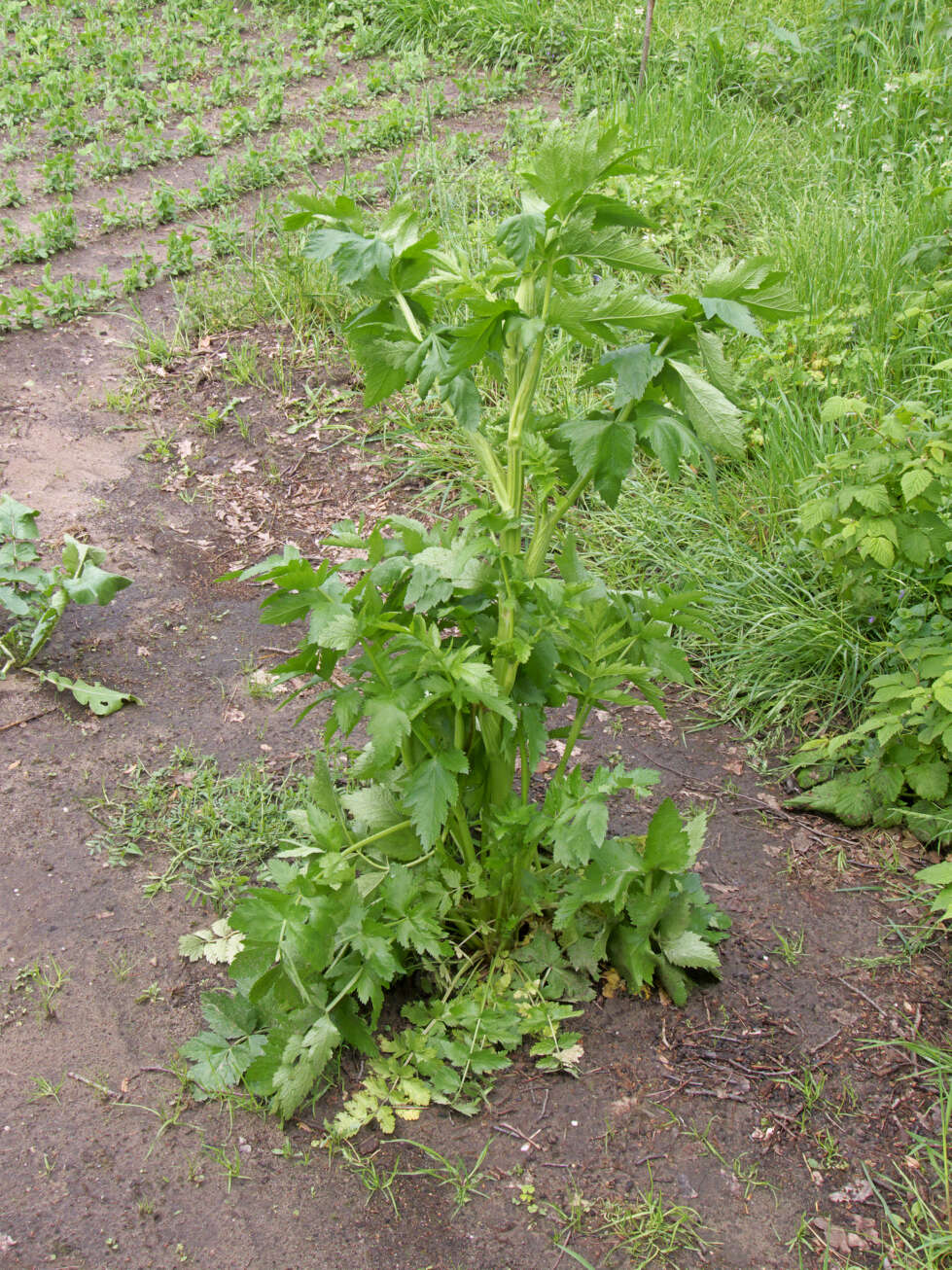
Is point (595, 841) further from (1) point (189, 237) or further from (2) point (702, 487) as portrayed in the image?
(1) point (189, 237)

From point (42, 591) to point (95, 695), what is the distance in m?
0.39

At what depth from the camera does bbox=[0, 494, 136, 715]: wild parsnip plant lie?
10.6ft

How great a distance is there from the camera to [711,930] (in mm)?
2580

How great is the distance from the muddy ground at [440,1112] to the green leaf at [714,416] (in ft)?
4.09

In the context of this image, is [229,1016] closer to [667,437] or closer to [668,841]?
[668,841]

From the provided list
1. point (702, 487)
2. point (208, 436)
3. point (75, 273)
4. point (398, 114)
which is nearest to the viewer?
point (702, 487)

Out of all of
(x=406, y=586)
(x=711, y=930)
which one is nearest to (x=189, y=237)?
(x=406, y=586)

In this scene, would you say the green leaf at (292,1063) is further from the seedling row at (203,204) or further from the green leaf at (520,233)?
the seedling row at (203,204)

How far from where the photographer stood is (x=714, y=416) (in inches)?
75.9

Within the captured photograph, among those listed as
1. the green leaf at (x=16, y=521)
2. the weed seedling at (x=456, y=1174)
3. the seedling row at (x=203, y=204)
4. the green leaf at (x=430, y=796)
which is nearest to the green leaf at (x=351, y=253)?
the green leaf at (x=430, y=796)

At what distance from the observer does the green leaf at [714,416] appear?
1.93 m

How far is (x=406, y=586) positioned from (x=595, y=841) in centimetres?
60

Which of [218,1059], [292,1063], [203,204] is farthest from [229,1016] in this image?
[203,204]

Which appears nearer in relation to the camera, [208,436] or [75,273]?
[208,436]
